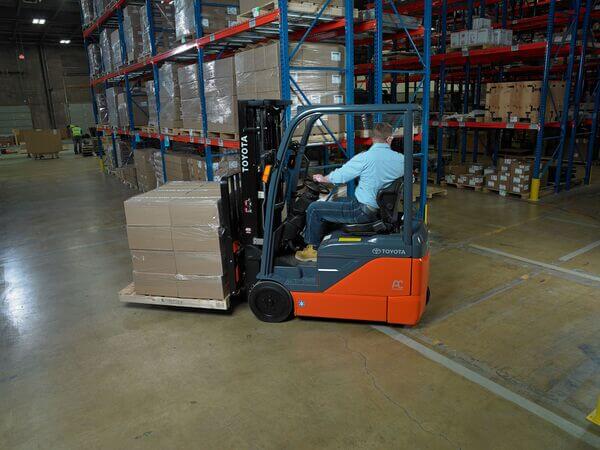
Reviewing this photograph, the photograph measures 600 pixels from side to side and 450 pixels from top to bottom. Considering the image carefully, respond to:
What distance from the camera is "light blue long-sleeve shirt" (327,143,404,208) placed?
3838mm

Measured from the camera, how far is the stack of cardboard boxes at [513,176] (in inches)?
361

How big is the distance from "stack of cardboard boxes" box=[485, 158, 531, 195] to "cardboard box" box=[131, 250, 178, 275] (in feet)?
24.8

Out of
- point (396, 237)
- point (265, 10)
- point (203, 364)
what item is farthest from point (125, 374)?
point (265, 10)

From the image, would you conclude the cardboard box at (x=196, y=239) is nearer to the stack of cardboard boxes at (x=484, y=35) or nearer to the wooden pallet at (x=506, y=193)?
the wooden pallet at (x=506, y=193)

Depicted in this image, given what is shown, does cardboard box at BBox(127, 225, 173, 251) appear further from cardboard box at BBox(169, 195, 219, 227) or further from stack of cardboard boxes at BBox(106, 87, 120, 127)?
stack of cardboard boxes at BBox(106, 87, 120, 127)

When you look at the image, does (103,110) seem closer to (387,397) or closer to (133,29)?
(133,29)

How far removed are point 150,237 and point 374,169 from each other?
7.58ft

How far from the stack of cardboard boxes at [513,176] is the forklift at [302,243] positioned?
6.14m

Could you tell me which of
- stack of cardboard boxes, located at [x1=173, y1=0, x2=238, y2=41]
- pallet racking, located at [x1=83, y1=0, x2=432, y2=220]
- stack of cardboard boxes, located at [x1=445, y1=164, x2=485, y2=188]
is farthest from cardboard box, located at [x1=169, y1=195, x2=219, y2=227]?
stack of cardboard boxes, located at [x1=445, y1=164, x2=485, y2=188]

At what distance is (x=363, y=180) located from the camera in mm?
3936

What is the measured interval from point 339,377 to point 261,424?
75 centimetres

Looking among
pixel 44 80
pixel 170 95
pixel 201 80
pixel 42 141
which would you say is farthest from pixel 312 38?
pixel 44 80

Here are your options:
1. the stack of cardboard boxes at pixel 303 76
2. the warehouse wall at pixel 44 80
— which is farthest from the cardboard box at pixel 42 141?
the stack of cardboard boxes at pixel 303 76

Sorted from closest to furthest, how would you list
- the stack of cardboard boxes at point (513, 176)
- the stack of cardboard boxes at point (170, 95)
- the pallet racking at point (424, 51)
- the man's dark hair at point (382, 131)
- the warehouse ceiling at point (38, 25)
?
the man's dark hair at point (382, 131)
the pallet racking at point (424, 51)
the stack of cardboard boxes at point (170, 95)
the stack of cardboard boxes at point (513, 176)
the warehouse ceiling at point (38, 25)
